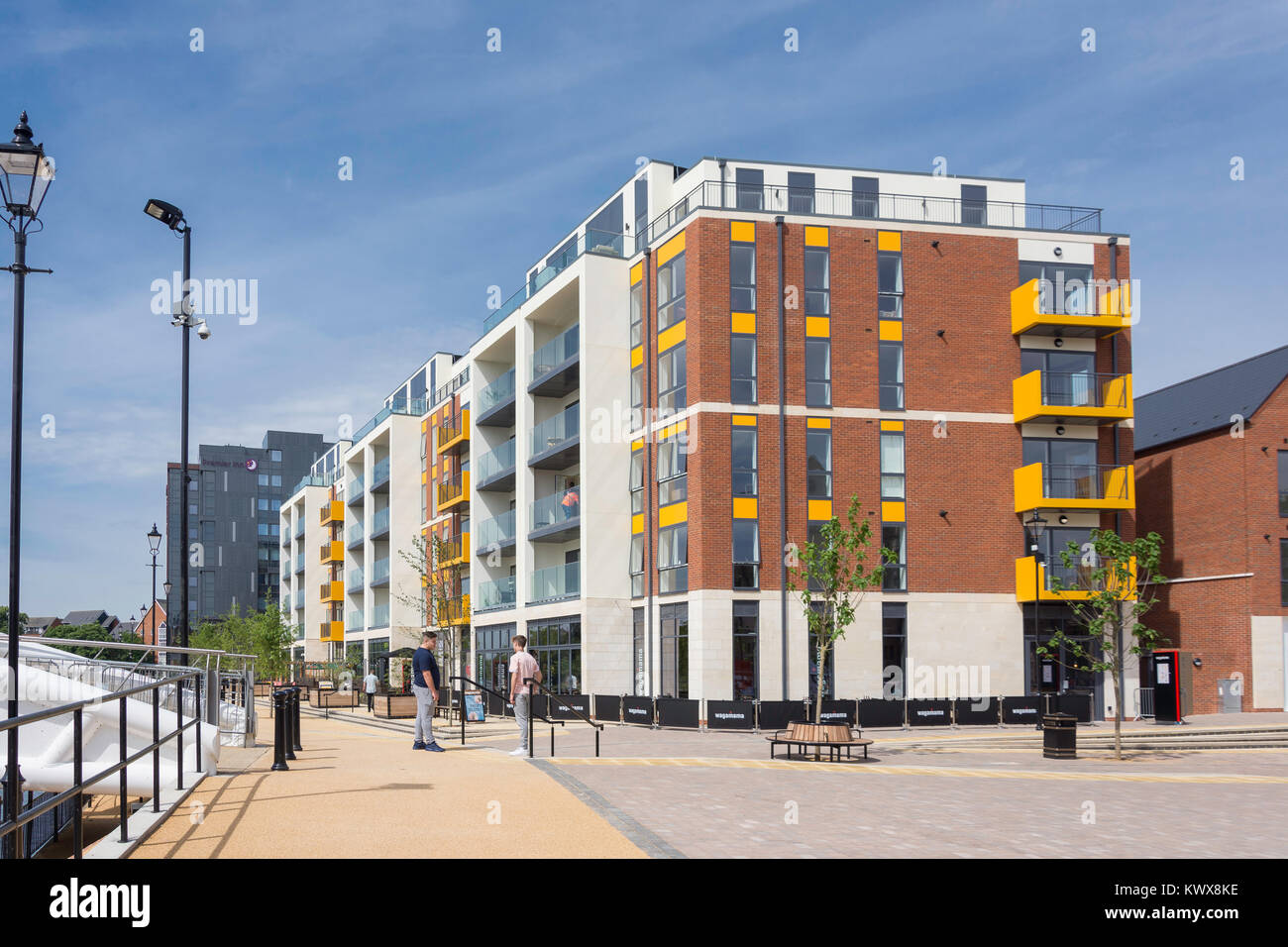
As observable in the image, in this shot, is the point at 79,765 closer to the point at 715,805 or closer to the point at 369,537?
the point at 715,805

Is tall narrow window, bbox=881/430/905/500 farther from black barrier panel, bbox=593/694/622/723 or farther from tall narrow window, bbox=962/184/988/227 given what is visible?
black barrier panel, bbox=593/694/622/723

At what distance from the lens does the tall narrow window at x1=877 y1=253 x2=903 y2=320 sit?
118ft

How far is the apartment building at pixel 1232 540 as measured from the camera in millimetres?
36500

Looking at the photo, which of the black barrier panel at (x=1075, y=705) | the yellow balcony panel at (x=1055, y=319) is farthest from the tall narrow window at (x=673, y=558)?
the yellow balcony panel at (x=1055, y=319)

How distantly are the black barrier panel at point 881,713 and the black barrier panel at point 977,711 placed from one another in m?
1.64

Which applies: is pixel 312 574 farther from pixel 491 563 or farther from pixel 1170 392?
pixel 1170 392

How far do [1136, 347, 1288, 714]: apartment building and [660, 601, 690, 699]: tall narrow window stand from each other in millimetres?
14454

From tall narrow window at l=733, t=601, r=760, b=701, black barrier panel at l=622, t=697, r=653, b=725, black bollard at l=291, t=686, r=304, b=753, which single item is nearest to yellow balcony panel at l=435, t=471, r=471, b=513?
tall narrow window at l=733, t=601, r=760, b=701

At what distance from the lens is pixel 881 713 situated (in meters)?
29.3

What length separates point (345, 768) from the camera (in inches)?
601

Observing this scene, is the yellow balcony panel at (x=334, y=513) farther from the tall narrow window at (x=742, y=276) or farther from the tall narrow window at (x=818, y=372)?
the tall narrow window at (x=818, y=372)

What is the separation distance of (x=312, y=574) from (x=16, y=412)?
266ft

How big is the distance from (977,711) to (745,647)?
6.57m

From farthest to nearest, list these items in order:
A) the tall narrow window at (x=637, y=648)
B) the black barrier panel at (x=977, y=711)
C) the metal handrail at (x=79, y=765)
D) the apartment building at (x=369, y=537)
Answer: the apartment building at (x=369, y=537), the tall narrow window at (x=637, y=648), the black barrier panel at (x=977, y=711), the metal handrail at (x=79, y=765)
